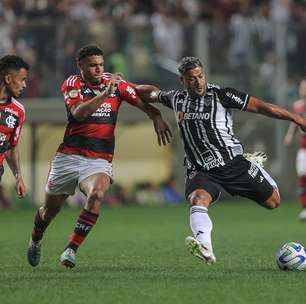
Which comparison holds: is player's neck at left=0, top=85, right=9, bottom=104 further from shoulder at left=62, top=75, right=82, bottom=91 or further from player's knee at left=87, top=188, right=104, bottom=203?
player's knee at left=87, top=188, right=104, bottom=203

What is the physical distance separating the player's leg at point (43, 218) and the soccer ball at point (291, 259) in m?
2.28

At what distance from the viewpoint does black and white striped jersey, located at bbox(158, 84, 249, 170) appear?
35.9 ft

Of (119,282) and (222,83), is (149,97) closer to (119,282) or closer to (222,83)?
(119,282)

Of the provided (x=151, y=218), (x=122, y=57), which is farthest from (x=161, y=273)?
(x=122, y=57)

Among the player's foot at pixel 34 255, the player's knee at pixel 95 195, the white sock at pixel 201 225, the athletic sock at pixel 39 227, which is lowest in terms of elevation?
the player's foot at pixel 34 255

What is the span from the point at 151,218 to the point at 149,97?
9371mm

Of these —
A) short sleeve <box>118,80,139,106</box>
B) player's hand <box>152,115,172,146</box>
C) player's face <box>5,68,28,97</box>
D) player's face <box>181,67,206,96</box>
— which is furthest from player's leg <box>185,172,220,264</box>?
player's face <box>5,68,28,97</box>

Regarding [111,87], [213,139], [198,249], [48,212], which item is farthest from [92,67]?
[198,249]

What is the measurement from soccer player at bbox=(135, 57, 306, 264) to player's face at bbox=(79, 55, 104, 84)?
0.69 m

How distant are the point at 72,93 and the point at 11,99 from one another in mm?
607

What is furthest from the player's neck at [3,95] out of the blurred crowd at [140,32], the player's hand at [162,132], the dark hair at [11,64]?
the blurred crowd at [140,32]

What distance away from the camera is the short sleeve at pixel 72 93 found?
10898 millimetres

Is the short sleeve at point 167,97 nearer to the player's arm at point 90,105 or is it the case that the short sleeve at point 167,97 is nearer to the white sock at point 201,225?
the player's arm at point 90,105

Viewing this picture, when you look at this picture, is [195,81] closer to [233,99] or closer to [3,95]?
[233,99]
